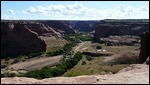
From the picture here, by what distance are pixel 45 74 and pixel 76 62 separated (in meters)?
25.6

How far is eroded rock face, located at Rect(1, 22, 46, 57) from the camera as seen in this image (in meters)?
118

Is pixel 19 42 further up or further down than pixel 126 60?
further down

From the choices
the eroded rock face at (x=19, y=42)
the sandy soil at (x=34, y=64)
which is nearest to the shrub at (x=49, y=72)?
the sandy soil at (x=34, y=64)

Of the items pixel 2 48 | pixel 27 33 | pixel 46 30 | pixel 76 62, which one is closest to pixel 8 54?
pixel 2 48

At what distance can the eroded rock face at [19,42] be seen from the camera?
118438mm

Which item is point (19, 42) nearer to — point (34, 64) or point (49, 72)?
point (34, 64)

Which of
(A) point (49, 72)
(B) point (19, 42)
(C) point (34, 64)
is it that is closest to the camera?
(A) point (49, 72)

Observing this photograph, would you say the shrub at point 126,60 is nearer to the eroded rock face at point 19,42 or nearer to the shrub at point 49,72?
the shrub at point 49,72

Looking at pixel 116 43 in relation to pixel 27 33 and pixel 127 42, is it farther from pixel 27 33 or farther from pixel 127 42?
pixel 27 33

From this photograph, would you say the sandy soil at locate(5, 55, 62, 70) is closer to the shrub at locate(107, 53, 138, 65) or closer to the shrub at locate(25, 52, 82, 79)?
the shrub at locate(25, 52, 82, 79)

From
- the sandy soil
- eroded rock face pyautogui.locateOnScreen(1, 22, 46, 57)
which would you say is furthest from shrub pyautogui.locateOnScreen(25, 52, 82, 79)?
eroded rock face pyautogui.locateOnScreen(1, 22, 46, 57)

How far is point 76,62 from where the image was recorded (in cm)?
8494

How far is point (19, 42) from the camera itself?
119688mm

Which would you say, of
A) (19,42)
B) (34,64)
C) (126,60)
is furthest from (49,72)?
(19,42)
